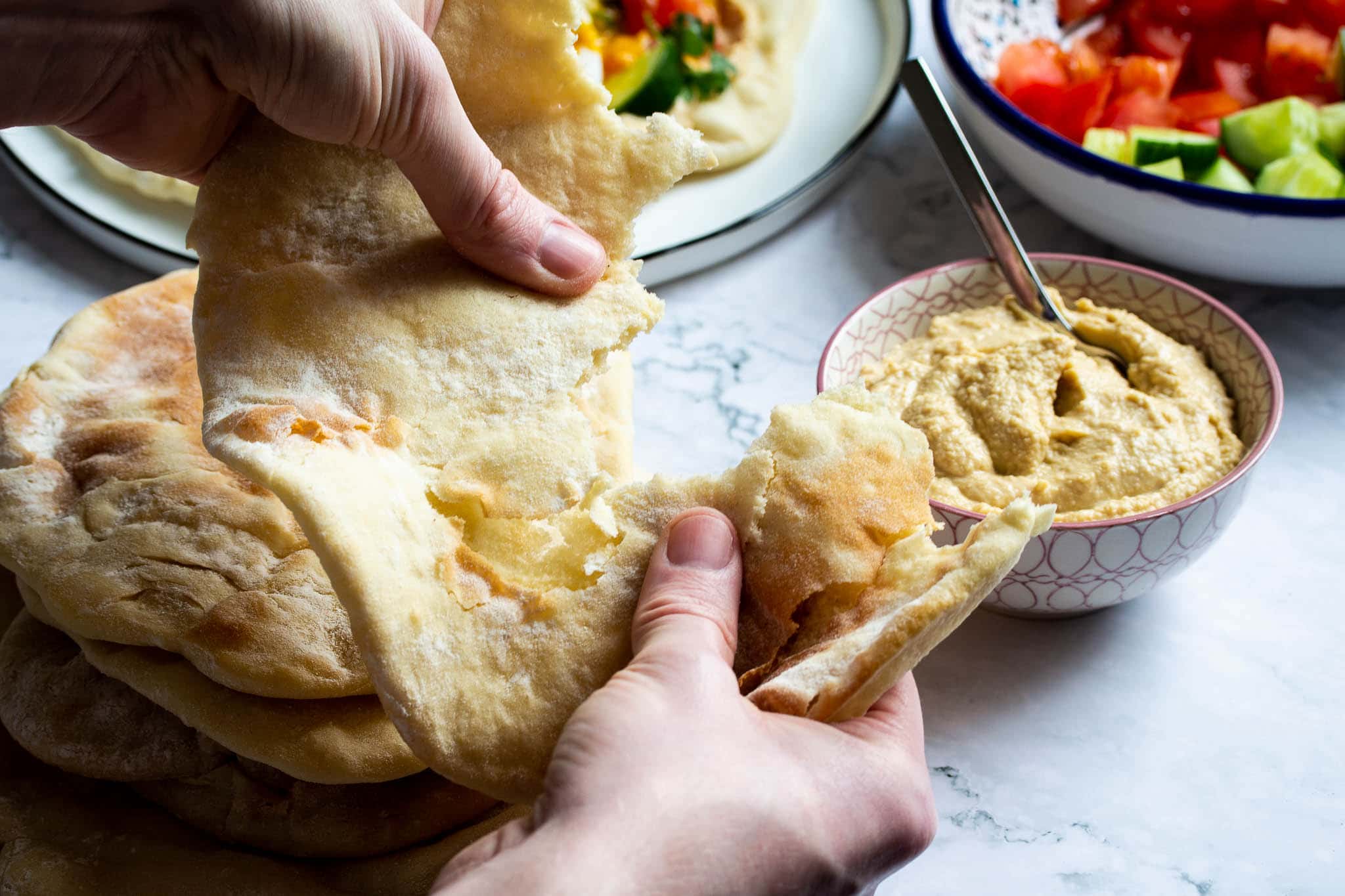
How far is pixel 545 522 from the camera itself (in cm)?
132

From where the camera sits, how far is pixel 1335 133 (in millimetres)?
2490

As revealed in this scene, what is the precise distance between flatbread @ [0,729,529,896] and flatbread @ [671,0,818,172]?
5.55 feet

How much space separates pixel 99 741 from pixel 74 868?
16 centimetres

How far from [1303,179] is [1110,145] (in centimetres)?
38

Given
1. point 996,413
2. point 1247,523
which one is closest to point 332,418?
point 996,413

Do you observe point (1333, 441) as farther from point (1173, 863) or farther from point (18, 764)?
point (18, 764)

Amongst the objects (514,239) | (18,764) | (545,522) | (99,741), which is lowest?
(18,764)

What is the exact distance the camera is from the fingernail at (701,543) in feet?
4.00

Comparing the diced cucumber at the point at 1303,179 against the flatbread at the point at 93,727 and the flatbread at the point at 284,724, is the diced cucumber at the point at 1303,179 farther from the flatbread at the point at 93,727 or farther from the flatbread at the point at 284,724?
the flatbread at the point at 93,727

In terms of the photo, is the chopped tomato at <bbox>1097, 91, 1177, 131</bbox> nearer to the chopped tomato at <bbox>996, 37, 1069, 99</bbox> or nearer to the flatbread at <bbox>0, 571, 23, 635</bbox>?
the chopped tomato at <bbox>996, 37, 1069, 99</bbox>

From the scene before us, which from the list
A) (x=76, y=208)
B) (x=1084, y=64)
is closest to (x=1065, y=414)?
(x=1084, y=64)

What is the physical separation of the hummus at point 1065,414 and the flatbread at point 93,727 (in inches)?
44.7

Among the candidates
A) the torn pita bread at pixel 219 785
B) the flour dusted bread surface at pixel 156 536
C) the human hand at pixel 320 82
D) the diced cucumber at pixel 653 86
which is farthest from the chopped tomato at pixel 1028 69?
the torn pita bread at pixel 219 785

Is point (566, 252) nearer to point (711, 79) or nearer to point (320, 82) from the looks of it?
point (320, 82)
